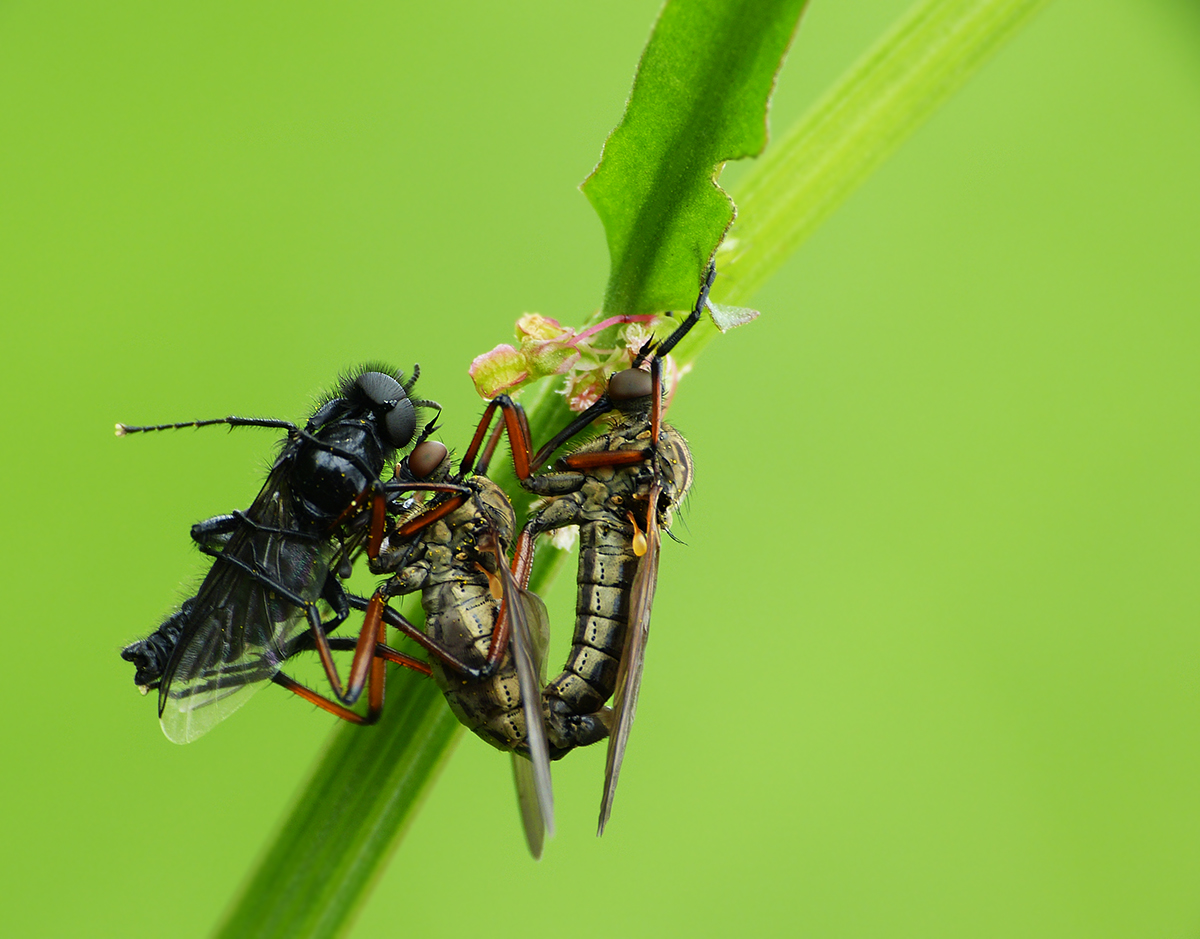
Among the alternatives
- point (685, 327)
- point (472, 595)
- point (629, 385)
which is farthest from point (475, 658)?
point (685, 327)

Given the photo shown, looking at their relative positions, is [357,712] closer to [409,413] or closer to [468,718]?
[468,718]

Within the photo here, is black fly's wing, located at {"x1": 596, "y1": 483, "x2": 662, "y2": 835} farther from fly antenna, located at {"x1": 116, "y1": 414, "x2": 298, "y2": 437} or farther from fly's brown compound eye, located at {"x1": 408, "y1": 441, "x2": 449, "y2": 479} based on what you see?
fly antenna, located at {"x1": 116, "y1": 414, "x2": 298, "y2": 437}

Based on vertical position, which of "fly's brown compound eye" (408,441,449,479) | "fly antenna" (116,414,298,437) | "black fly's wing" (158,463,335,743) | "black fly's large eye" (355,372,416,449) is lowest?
"black fly's wing" (158,463,335,743)

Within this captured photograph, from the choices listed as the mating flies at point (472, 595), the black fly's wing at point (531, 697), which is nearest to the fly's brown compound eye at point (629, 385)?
the mating flies at point (472, 595)

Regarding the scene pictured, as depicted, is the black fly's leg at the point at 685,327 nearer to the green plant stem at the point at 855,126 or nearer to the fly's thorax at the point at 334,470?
the green plant stem at the point at 855,126

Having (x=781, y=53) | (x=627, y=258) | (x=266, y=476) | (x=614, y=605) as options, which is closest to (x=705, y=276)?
(x=627, y=258)

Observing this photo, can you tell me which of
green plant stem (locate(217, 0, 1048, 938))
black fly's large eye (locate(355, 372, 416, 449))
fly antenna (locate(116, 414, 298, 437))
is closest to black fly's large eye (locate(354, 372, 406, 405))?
black fly's large eye (locate(355, 372, 416, 449))
